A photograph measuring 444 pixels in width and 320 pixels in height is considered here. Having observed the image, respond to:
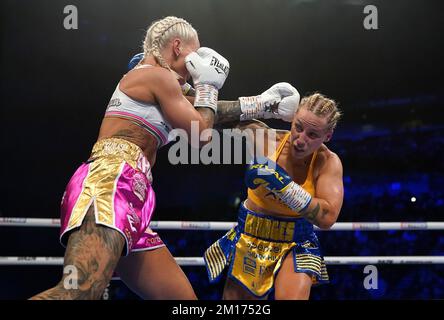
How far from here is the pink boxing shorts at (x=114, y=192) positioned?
1774mm

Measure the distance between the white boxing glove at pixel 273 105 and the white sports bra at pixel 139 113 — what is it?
50 centimetres

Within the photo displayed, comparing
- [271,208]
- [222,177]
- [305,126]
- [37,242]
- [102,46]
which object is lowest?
[37,242]

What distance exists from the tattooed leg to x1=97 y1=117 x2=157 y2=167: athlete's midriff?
1.22 feet

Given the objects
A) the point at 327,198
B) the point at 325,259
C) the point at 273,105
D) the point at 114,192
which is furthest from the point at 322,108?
the point at 325,259

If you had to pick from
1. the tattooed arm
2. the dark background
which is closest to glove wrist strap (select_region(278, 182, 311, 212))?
the tattooed arm

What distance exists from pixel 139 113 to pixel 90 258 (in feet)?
2.10

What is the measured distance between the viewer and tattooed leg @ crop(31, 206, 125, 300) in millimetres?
1608

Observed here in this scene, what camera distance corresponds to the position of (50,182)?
13.7ft

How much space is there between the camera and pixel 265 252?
2.36 metres

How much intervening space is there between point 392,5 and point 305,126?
2844 millimetres

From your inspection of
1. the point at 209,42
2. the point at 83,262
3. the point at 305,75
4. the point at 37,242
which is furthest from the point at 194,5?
the point at 83,262

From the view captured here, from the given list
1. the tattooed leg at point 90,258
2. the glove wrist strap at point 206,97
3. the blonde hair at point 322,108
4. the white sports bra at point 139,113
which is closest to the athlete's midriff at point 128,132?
the white sports bra at point 139,113

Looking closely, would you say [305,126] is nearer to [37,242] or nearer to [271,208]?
[271,208]

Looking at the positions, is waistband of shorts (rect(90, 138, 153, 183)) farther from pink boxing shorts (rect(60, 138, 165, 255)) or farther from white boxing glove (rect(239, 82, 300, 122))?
white boxing glove (rect(239, 82, 300, 122))
